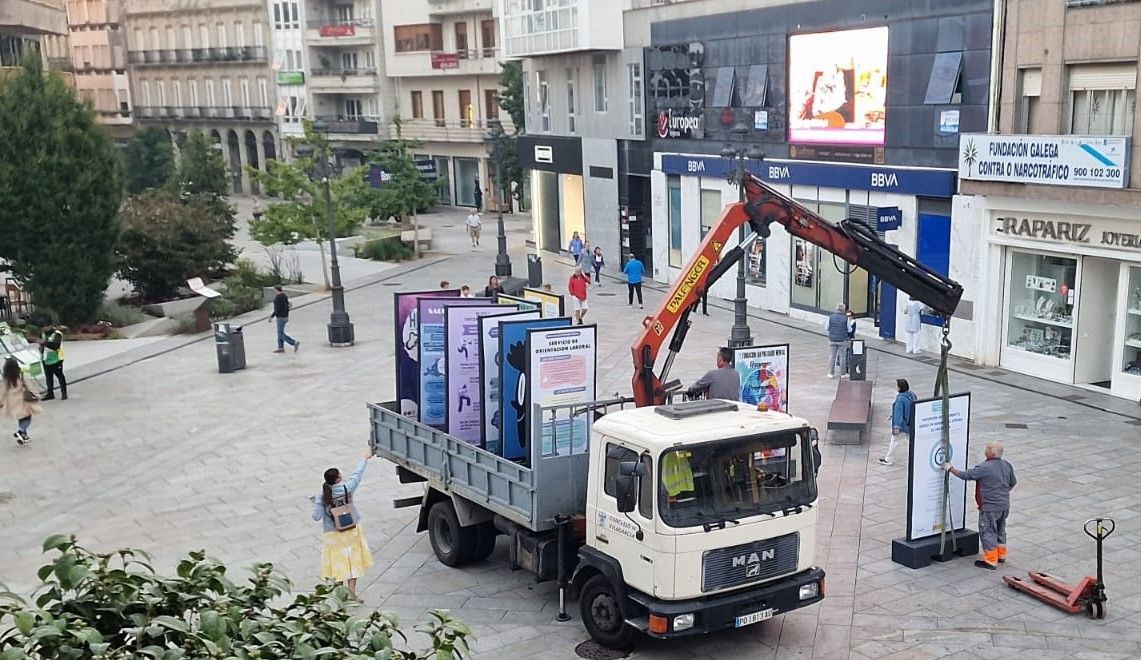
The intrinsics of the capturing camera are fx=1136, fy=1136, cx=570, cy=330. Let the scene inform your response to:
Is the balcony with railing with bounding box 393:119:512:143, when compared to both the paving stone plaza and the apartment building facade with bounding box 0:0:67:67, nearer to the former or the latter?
the apartment building facade with bounding box 0:0:67:67

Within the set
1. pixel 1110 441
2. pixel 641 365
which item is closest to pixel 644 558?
pixel 641 365

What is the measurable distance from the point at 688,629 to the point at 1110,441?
418 inches

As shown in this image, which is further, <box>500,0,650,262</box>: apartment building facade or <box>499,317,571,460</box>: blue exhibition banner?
<box>500,0,650,262</box>: apartment building facade

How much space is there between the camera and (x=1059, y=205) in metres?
21.2

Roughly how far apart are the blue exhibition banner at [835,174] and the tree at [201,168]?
30.1 meters

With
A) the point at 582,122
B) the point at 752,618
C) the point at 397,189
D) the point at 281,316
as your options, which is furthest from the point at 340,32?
the point at 752,618

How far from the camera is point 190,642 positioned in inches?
146

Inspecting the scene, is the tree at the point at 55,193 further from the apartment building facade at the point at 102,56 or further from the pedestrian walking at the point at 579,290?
the apartment building facade at the point at 102,56

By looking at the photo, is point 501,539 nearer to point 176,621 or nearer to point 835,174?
point 176,621

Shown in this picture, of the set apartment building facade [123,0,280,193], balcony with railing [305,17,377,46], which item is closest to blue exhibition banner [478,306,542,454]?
balcony with railing [305,17,377,46]

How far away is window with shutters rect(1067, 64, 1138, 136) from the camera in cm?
2002

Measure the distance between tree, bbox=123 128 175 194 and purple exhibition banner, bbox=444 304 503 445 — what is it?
62.6 meters

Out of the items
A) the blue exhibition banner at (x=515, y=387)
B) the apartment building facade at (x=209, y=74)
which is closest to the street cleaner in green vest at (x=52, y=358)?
the blue exhibition banner at (x=515, y=387)

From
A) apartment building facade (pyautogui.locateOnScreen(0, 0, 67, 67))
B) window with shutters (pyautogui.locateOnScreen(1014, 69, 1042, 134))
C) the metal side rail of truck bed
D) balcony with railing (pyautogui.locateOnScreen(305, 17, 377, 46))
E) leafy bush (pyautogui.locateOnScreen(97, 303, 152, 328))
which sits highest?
balcony with railing (pyautogui.locateOnScreen(305, 17, 377, 46))
